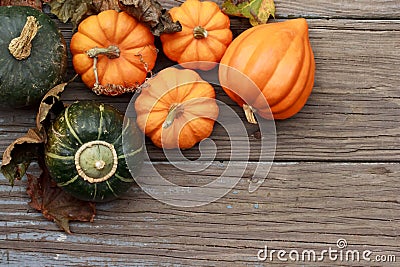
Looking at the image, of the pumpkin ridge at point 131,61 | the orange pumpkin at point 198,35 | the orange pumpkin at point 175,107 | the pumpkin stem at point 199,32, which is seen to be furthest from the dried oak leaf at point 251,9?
the pumpkin ridge at point 131,61

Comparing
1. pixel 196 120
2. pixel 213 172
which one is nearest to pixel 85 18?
pixel 196 120

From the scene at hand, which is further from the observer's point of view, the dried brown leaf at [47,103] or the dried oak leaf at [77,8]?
the dried oak leaf at [77,8]

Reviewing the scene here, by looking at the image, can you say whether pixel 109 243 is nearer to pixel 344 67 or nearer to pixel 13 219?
pixel 13 219

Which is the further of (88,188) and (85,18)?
(85,18)

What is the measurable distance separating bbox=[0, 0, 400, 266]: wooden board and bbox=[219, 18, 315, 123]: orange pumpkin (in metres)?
0.13

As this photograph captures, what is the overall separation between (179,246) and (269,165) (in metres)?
0.43

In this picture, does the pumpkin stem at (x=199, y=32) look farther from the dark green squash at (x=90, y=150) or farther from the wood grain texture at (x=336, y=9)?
the dark green squash at (x=90, y=150)

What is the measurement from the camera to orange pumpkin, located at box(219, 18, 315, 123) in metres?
1.77

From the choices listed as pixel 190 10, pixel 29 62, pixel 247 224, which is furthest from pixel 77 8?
pixel 247 224

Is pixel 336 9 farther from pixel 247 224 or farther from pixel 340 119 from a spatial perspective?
pixel 247 224

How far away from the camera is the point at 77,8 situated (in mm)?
1913

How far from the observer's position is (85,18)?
192 cm

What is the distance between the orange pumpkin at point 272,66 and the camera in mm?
1772

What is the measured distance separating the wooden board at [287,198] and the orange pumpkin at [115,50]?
12cm
